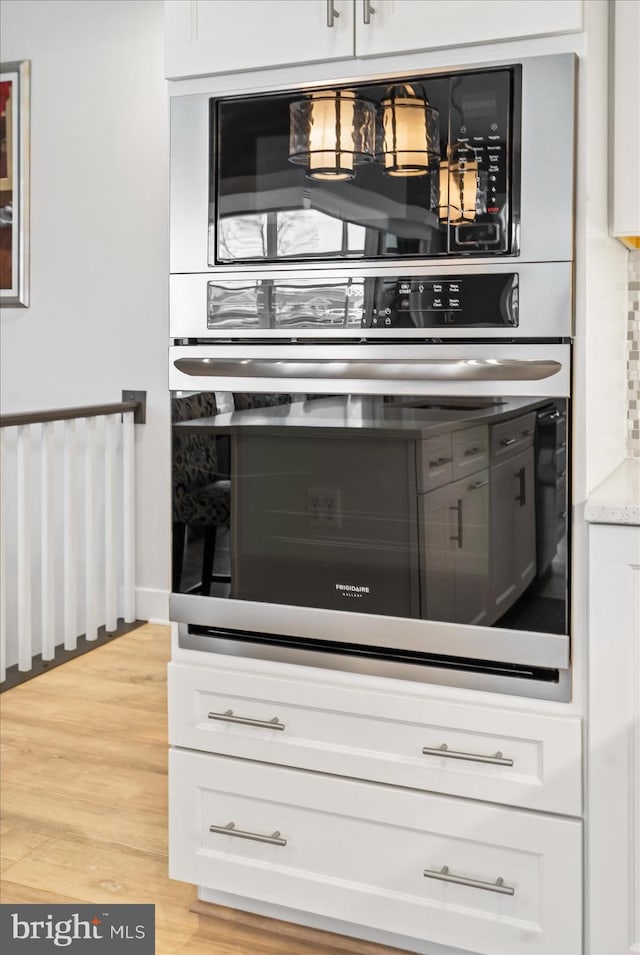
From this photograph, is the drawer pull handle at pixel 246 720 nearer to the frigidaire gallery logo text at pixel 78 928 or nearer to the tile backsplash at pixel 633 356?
the frigidaire gallery logo text at pixel 78 928

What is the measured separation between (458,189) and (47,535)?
2460 millimetres

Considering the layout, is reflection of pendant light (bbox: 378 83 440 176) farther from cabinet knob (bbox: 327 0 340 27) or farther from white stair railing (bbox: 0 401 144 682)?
white stair railing (bbox: 0 401 144 682)

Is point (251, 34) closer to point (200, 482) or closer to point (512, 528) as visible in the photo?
point (200, 482)

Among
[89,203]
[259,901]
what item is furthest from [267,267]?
[89,203]

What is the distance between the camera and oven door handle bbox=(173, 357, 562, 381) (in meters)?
1.54

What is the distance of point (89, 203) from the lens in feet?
12.8

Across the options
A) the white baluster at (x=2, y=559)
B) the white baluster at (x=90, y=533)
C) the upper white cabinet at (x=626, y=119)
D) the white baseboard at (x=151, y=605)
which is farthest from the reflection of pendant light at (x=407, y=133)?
the white baseboard at (x=151, y=605)

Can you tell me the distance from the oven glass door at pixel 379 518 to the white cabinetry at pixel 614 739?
65mm

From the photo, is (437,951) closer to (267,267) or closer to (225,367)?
(225,367)

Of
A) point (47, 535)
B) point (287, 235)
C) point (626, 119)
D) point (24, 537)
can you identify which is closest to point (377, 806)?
point (287, 235)

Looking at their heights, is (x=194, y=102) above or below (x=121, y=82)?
below

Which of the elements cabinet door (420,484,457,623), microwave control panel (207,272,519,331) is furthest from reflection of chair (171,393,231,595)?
cabinet door (420,484,457,623)

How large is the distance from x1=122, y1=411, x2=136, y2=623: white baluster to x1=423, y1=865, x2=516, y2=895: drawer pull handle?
8.18 ft

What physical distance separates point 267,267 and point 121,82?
2510 millimetres
